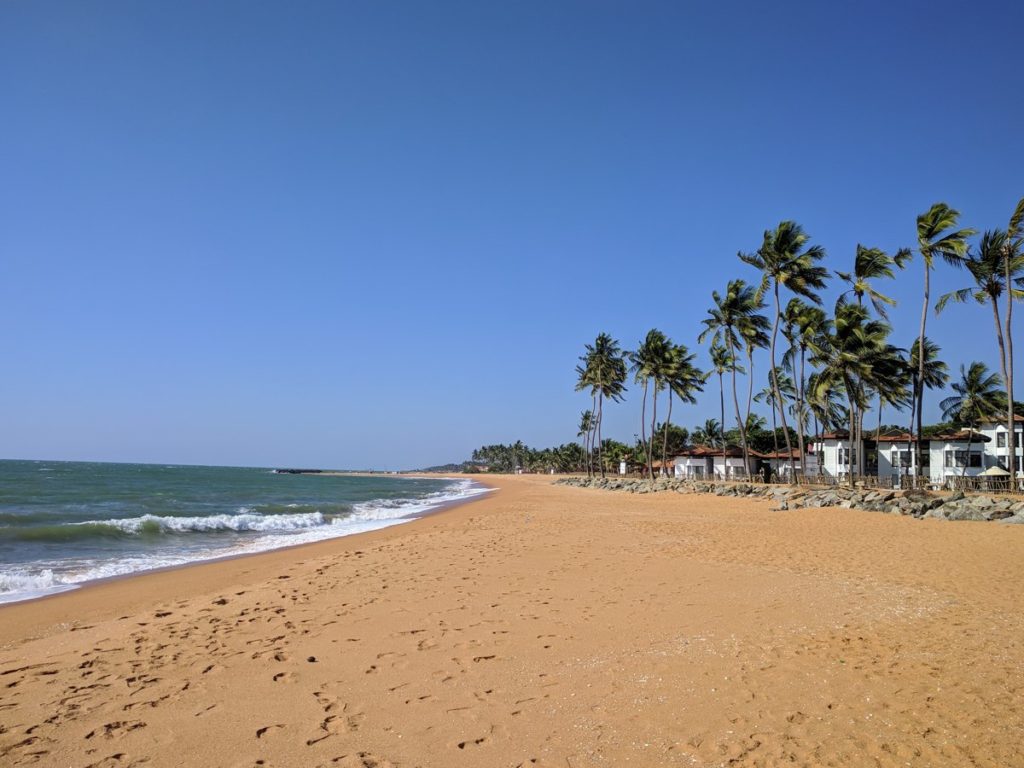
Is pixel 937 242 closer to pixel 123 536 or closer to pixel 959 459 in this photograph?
pixel 959 459

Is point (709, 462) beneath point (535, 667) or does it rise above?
above

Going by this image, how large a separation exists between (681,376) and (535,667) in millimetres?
51068

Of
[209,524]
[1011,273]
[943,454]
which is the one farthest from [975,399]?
[209,524]

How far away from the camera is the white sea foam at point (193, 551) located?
1038 centimetres

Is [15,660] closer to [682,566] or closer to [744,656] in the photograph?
[744,656]

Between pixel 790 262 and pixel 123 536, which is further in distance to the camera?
pixel 790 262

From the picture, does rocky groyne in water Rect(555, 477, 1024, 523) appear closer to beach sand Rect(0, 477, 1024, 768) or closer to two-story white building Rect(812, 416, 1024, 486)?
beach sand Rect(0, 477, 1024, 768)

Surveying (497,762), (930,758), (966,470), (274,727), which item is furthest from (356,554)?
(966,470)

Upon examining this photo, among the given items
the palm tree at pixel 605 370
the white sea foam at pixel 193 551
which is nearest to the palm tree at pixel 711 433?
the palm tree at pixel 605 370

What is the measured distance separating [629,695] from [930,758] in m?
1.92

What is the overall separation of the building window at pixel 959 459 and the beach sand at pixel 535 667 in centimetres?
3570

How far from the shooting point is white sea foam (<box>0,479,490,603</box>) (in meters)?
10.4

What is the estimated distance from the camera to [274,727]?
433 cm

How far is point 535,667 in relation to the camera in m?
5.36
